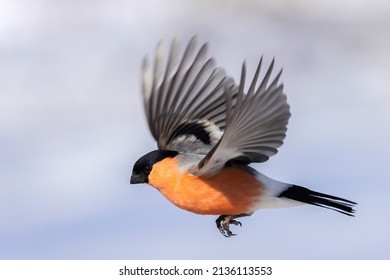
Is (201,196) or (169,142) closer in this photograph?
(201,196)

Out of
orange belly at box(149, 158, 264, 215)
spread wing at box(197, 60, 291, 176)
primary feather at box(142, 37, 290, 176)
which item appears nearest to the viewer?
spread wing at box(197, 60, 291, 176)

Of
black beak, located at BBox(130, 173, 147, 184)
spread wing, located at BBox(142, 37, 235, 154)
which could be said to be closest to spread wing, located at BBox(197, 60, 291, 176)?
black beak, located at BBox(130, 173, 147, 184)

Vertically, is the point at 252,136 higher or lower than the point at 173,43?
lower

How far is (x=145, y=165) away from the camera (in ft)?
4.31

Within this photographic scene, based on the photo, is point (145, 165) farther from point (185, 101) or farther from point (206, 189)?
point (185, 101)

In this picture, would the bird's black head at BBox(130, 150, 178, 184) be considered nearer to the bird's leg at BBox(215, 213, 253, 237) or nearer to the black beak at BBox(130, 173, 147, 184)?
the black beak at BBox(130, 173, 147, 184)

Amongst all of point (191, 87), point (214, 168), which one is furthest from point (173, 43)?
Answer: point (214, 168)

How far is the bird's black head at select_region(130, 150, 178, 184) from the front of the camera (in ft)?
4.29

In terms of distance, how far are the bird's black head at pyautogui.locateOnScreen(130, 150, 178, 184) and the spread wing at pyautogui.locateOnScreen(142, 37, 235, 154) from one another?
243mm

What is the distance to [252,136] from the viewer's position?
1.22 metres

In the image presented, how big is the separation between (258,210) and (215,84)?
1.22 feet

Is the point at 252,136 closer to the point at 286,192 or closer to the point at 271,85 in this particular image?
the point at 271,85

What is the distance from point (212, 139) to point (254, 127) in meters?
0.39

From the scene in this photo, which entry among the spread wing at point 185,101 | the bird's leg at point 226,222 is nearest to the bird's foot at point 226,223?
the bird's leg at point 226,222
